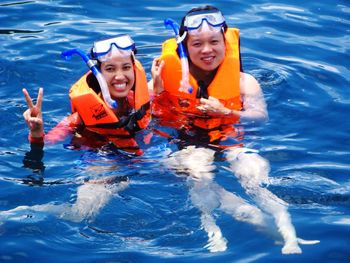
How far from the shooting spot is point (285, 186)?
6422 mm

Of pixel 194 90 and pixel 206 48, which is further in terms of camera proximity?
pixel 194 90

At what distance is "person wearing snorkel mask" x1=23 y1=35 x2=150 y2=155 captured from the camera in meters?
6.88

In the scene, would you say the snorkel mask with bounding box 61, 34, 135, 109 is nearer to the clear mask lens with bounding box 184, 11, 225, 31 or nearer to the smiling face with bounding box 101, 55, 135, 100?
the smiling face with bounding box 101, 55, 135, 100

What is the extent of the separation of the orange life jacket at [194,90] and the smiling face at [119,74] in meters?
0.84

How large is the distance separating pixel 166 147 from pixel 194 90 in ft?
3.01

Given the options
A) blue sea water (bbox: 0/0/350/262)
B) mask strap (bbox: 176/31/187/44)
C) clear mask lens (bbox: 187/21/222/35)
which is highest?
clear mask lens (bbox: 187/21/222/35)

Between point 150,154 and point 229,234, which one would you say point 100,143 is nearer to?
point 150,154

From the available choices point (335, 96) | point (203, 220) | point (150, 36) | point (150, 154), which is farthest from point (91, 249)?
point (150, 36)

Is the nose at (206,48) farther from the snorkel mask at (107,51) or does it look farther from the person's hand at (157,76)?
the snorkel mask at (107,51)

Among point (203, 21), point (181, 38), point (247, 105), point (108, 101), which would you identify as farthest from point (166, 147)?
point (203, 21)

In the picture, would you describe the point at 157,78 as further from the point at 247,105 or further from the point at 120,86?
the point at 247,105

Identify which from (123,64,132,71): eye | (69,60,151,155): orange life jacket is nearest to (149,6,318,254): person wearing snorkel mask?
(69,60,151,155): orange life jacket

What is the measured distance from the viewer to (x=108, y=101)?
6.95 meters

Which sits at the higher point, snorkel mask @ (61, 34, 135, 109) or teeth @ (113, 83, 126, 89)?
snorkel mask @ (61, 34, 135, 109)
